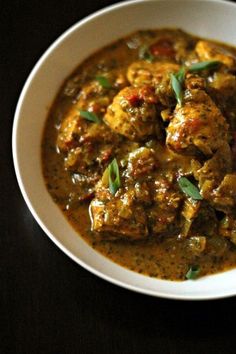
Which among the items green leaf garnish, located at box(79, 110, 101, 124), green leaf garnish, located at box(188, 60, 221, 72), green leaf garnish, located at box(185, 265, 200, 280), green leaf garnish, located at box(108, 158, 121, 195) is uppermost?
green leaf garnish, located at box(188, 60, 221, 72)

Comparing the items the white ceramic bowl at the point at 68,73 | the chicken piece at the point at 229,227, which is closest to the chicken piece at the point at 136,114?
the white ceramic bowl at the point at 68,73

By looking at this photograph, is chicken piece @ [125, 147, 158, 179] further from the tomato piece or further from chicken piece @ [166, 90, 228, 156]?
the tomato piece

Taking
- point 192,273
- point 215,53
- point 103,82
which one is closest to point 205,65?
point 215,53

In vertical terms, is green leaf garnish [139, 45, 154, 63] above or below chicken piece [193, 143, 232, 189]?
above

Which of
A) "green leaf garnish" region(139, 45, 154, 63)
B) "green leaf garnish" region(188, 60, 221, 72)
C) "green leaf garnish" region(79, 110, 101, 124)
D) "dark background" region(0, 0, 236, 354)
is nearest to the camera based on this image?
"dark background" region(0, 0, 236, 354)

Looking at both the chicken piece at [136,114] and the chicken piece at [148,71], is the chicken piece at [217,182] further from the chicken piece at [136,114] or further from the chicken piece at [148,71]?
the chicken piece at [148,71]

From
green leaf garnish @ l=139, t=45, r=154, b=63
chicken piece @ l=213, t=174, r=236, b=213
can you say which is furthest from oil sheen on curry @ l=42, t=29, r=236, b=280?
green leaf garnish @ l=139, t=45, r=154, b=63

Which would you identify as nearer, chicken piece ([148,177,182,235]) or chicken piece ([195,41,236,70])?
chicken piece ([148,177,182,235])

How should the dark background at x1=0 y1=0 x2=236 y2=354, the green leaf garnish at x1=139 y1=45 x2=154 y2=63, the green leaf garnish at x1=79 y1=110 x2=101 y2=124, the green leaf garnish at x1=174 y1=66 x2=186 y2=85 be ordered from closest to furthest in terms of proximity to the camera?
the dark background at x1=0 y1=0 x2=236 y2=354 < the green leaf garnish at x1=174 y1=66 x2=186 y2=85 < the green leaf garnish at x1=79 y1=110 x2=101 y2=124 < the green leaf garnish at x1=139 y1=45 x2=154 y2=63
